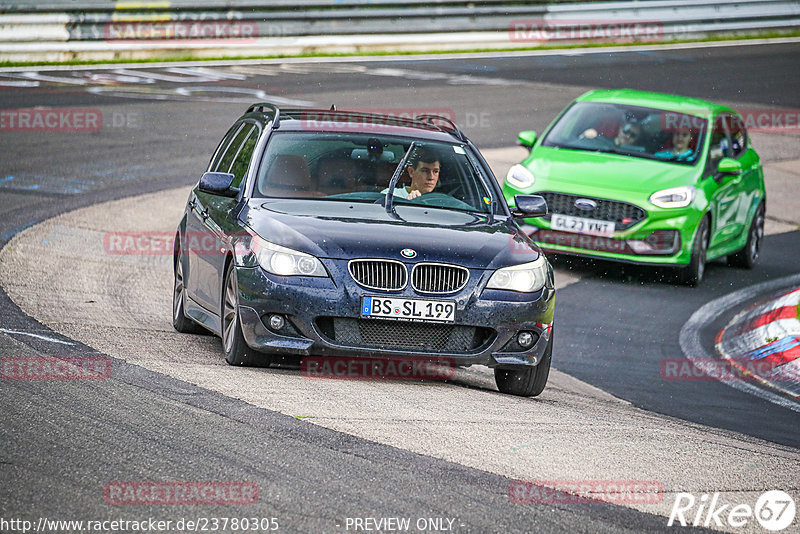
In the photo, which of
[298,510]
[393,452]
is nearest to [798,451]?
[393,452]

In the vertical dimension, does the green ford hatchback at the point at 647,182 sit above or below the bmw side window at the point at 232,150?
below

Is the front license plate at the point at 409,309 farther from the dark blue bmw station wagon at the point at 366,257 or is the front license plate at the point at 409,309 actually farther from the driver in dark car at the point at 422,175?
the driver in dark car at the point at 422,175

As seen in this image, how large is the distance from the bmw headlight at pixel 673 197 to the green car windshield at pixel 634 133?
0.66 metres

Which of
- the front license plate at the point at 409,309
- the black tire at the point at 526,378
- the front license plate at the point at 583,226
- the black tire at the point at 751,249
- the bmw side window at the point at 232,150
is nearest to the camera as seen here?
the front license plate at the point at 409,309

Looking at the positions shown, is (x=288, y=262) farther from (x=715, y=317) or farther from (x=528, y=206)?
(x=715, y=317)

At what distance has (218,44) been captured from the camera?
27.9 metres

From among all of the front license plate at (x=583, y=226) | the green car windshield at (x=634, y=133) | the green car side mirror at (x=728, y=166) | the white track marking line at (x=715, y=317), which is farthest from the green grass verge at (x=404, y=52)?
the white track marking line at (x=715, y=317)

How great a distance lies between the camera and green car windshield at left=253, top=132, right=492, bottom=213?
8.97 m

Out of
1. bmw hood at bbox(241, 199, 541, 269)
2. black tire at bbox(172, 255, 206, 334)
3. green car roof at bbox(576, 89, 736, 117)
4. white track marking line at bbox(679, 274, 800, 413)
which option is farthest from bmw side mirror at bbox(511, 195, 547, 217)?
green car roof at bbox(576, 89, 736, 117)

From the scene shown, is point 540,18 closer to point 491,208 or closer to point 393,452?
point 491,208

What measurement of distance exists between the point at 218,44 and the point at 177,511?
23512 mm

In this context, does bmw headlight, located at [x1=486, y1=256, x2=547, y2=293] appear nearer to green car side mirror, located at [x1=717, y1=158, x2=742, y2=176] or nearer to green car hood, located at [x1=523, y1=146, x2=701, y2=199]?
green car hood, located at [x1=523, y1=146, x2=701, y2=199]

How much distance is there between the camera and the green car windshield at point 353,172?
29.4 feet

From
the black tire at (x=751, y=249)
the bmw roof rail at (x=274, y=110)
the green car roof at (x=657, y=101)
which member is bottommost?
the black tire at (x=751, y=249)
